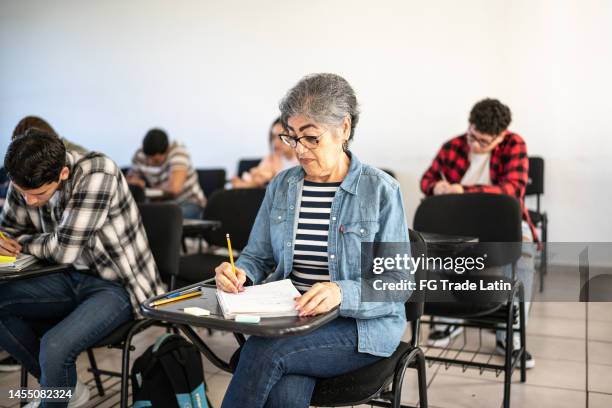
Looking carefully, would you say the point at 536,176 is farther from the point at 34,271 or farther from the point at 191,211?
the point at 34,271

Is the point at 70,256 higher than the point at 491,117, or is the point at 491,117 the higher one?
the point at 491,117

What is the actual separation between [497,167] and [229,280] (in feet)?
6.99

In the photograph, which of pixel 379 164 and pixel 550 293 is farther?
pixel 379 164

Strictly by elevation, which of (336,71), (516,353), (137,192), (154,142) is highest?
(336,71)

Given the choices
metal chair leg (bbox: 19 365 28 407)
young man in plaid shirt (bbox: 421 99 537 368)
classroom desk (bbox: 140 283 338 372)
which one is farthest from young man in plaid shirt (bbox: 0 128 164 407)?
young man in plaid shirt (bbox: 421 99 537 368)

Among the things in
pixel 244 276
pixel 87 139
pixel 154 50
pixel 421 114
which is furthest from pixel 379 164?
pixel 244 276

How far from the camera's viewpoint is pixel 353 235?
159 centimetres

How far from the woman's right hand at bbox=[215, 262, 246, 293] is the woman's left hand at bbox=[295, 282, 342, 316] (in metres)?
0.18

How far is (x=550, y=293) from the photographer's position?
4.04 m

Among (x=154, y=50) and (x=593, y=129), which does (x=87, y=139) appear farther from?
(x=593, y=129)

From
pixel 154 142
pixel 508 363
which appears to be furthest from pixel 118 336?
pixel 154 142

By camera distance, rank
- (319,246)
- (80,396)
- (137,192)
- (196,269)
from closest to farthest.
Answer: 1. (319,246)
2. (80,396)
3. (196,269)
4. (137,192)

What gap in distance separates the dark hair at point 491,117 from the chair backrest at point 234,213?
117 cm

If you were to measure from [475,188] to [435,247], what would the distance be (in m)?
0.85
